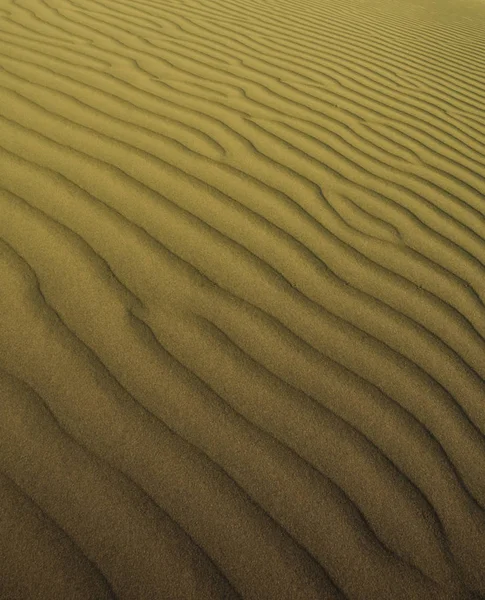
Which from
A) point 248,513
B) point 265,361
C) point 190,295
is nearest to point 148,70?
point 190,295

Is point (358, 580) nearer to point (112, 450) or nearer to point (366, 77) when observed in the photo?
point (112, 450)

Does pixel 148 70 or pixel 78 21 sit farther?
pixel 78 21

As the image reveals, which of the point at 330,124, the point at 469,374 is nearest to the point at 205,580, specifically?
the point at 469,374

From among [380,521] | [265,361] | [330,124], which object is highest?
[330,124]

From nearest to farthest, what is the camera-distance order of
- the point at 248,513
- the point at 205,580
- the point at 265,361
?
the point at 205,580, the point at 248,513, the point at 265,361

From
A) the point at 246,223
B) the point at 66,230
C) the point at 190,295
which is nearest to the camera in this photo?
the point at 190,295

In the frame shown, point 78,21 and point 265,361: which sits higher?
point 78,21
